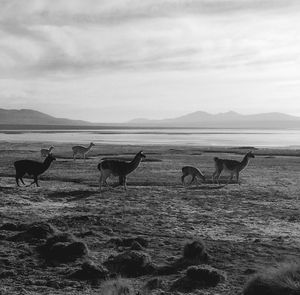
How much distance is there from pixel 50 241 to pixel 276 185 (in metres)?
12.9

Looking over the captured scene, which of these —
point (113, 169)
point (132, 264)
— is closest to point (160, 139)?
point (113, 169)

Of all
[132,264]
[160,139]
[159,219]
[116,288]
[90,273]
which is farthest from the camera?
[160,139]

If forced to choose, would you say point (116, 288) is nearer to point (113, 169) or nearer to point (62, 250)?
point (62, 250)

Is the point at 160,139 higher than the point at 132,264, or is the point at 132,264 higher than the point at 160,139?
the point at 160,139

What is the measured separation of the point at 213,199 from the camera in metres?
16.3

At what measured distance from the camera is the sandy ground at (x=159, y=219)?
8188mm

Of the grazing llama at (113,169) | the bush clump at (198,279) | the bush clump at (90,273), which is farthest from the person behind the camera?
the grazing llama at (113,169)

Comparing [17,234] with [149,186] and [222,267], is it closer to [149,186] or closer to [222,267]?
[222,267]

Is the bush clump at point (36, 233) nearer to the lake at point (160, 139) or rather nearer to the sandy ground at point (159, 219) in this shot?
the sandy ground at point (159, 219)

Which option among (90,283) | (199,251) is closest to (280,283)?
(199,251)

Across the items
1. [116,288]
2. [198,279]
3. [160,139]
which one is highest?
[160,139]

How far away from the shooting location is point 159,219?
41.9ft

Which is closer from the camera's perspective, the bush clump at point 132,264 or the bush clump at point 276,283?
the bush clump at point 276,283

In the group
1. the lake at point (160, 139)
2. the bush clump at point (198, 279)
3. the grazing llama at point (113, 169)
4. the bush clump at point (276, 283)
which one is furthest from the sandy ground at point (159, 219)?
the lake at point (160, 139)
